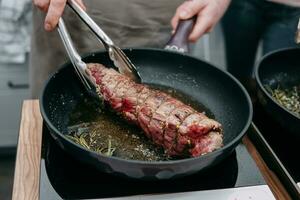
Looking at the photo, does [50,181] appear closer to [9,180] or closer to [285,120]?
[285,120]

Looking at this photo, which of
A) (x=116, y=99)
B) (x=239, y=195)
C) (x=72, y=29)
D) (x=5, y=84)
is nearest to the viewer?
(x=239, y=195)

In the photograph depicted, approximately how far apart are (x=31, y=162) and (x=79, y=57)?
0.29 m

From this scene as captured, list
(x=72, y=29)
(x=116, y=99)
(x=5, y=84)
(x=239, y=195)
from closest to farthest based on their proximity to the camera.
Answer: (x=239, y=195), (x=116, y=99), (x=72, y=29), (x=5, y=84)

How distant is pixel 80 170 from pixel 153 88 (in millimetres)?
348

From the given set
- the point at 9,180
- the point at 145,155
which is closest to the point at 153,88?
the point at 145,155

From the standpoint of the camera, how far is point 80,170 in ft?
3.01

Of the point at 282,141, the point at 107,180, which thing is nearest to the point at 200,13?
the point at 282,141

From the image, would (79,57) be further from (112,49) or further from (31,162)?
(31,162)

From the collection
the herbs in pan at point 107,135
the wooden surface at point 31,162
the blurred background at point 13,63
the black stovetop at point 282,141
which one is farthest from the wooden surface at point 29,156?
the blurred background at point 13,63

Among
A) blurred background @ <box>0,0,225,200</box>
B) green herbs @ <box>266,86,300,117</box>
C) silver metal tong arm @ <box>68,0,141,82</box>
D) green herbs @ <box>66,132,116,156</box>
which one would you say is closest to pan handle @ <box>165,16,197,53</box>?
silver metal tong arm @ <box>68,0,141,82</box>

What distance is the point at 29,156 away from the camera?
3.25ft

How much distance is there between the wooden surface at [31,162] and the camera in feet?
2.97

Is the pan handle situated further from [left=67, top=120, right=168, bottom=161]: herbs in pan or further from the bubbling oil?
[left=67, top=120, right=168, bottom=161]: herbs in pan

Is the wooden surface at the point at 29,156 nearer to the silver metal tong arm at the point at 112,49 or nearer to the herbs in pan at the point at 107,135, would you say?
the herbs in pan at the point at 107,135
